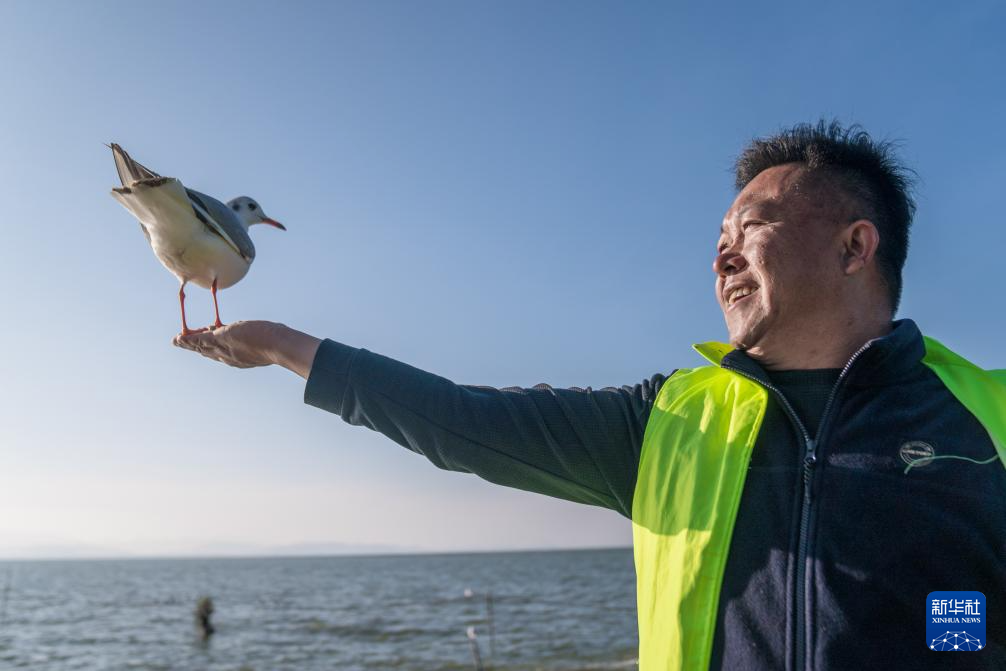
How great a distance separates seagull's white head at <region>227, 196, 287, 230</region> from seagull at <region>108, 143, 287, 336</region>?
5.76 ft

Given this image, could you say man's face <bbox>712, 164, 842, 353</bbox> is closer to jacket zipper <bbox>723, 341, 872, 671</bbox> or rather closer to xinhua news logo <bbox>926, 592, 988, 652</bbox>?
jacket zipper <bbox>723, 341, 872, 671</bbox>

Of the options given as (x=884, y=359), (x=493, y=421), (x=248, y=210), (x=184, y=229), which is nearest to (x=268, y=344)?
(x=493, y=421)

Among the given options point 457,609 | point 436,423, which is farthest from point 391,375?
point 457,609

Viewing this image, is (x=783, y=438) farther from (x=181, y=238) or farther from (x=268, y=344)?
(x=181, y=238)

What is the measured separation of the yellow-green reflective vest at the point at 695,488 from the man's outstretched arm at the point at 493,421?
0.12 metres

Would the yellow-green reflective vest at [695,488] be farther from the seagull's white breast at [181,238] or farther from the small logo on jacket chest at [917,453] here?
the seagull's white breast at [181,238]

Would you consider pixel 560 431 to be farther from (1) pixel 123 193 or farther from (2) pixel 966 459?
(1) pixel 123 193

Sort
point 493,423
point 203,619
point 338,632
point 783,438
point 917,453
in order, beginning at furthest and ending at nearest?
point 203,619 < point 338,632 < point 493,423 < point 783,438 < point 917,453

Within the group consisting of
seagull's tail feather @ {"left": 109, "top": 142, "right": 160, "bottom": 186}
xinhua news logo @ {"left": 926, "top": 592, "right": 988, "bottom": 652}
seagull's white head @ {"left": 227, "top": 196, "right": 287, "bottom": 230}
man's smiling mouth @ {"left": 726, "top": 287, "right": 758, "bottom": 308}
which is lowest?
xinhua news logo @ {"left": 926, "top": 592, "right": 988, "bottom": 652}

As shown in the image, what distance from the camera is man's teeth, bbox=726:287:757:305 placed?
2.45 meters

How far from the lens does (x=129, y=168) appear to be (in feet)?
10.1

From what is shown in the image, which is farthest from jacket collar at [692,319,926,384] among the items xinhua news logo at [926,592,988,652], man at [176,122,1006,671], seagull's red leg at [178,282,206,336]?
seagull's red leg at [178,282,206,336]

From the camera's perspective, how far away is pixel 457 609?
1359 inches

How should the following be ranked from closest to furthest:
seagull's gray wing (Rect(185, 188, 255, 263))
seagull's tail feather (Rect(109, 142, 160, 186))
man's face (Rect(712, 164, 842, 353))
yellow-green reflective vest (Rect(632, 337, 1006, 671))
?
1. yellow-green reflective vest (Rect(632, 337, 1006, 671))
2. man's face (Rect(712, 164, 842, 353))
3. seagull's tail feather (Rect(109, 142, 160, 186))
4. seagull's gray wing (Rect(185, 188, 255, 263))
